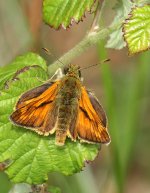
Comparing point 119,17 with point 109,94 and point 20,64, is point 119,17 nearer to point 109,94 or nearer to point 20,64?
point 20,64

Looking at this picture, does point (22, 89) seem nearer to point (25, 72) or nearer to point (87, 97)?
point (25, 72)

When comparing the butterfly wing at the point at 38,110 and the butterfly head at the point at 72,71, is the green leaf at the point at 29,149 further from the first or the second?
the butterfly head at the point at 72,71

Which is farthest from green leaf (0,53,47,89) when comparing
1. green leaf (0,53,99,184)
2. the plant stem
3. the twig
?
the twig

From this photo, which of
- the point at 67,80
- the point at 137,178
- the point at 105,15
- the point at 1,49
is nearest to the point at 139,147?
the point at 137,178

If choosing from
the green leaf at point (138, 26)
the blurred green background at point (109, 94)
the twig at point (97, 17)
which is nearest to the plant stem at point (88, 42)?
the twig at point (97, 17)

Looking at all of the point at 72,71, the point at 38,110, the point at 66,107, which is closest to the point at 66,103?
the point at 66,107

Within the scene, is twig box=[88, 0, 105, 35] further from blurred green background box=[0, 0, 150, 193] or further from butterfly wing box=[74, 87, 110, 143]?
blurred green background box=[0, 0, 150, 193]
